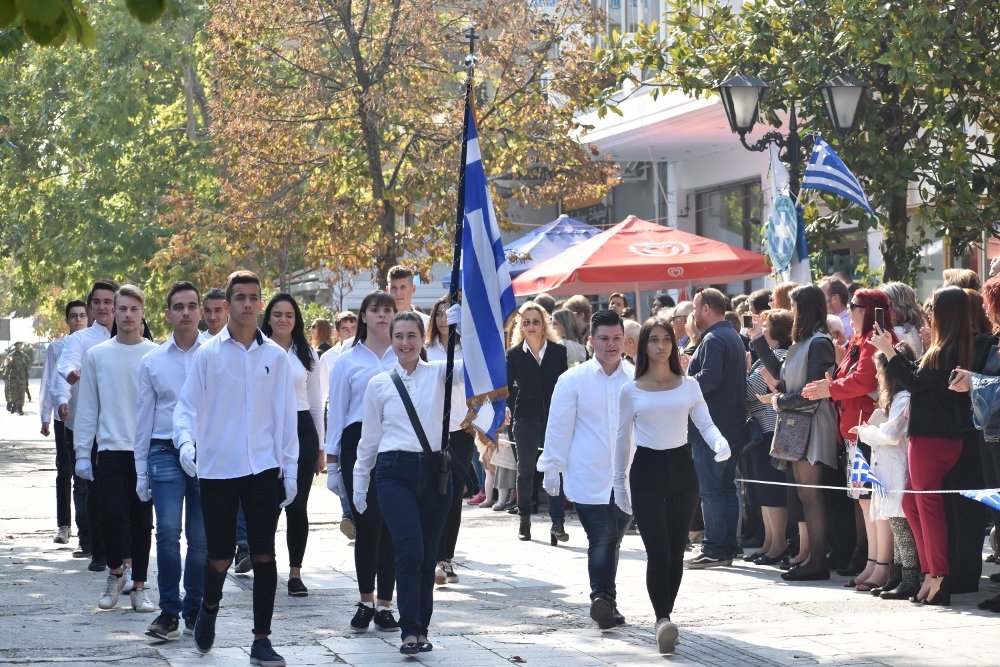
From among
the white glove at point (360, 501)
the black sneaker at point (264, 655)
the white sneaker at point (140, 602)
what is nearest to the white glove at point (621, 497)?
the white glove at point (360, 501)

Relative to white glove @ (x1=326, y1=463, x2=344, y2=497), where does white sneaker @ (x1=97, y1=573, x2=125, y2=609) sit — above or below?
below

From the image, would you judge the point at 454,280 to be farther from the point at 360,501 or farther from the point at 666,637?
the point at 666,637

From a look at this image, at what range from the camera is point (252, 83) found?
69.4ft

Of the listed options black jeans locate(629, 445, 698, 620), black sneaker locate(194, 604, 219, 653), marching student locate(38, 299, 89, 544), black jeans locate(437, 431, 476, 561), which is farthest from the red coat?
marching student locate(38, 299, 89, 544)

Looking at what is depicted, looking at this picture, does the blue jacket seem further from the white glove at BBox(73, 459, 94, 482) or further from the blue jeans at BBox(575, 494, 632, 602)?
the white glove at BBox(73, 459, 94, 482)

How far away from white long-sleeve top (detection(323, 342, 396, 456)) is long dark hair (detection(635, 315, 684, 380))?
5.41 feet

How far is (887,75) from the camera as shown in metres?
15.3

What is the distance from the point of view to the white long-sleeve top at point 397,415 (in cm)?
867

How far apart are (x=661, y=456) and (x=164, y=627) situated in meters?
2.93

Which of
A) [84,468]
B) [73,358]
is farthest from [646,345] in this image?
[73,358]

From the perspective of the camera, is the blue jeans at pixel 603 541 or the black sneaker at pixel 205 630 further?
the blue jeans at pixel 603 541

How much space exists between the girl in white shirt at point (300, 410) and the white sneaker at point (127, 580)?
1.06m

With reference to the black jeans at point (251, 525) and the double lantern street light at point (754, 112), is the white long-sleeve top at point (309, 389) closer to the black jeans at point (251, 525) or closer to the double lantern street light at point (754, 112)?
the black jeans at point (251, 525)

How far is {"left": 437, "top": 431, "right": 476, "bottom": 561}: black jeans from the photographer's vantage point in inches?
363
